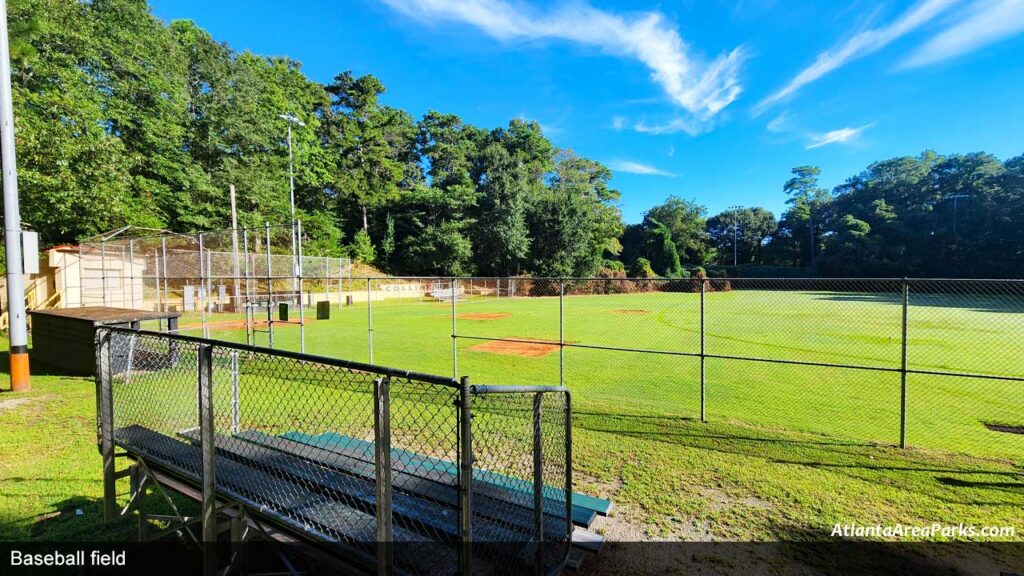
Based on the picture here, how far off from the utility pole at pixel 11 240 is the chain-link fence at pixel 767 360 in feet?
18.5

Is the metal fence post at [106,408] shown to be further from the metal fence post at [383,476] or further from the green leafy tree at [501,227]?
the green leafy tree at [501,227]

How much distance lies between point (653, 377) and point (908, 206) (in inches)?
2657

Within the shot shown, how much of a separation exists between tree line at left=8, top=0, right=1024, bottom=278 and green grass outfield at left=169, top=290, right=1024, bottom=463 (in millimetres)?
10208

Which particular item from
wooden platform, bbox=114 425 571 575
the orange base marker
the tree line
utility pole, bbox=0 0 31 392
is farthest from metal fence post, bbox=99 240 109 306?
wooden platform, bbox=114 425 571 575

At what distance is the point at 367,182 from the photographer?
46688 millimetres

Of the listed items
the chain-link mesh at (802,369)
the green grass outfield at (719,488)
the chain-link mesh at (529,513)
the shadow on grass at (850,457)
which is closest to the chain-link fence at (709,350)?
the chain-link mesh at (802,369)

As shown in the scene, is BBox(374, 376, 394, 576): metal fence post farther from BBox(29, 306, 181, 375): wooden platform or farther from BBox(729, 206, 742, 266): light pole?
BBox(729, 206, 742, 266): light pole

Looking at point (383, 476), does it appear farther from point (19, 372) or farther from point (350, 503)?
point (19, 372)

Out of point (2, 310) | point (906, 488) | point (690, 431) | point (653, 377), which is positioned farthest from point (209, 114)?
point (906, 488)

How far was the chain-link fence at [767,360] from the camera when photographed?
6395mm

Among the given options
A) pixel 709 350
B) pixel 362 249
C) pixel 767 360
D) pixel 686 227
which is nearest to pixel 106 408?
pixel 767 360

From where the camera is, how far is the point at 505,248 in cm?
4597
